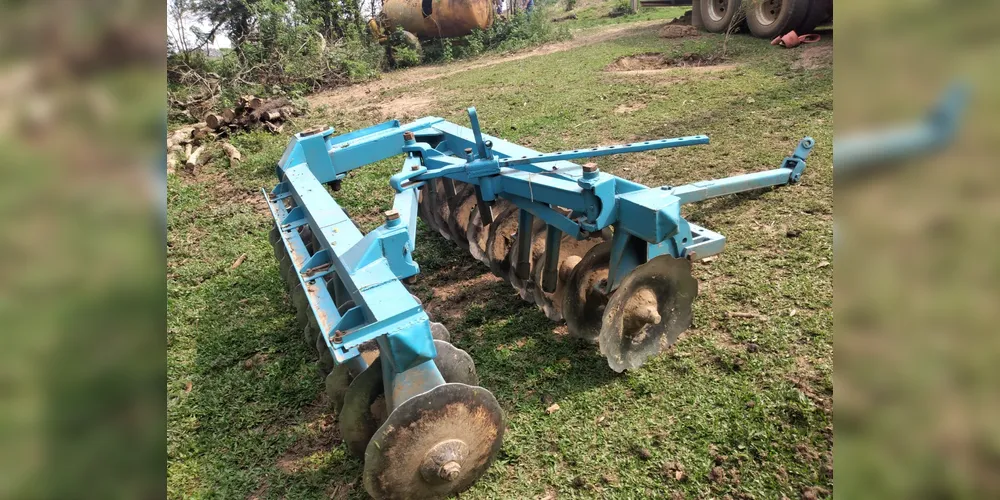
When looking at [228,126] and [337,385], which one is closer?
[337,385]

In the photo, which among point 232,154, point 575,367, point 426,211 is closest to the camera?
point 575,367

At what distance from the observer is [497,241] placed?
14.1 ft

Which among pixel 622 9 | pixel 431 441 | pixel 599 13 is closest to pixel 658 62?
pixel 622 9

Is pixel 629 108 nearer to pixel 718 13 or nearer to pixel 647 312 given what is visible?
pixel 647 312

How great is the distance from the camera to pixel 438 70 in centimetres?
1466

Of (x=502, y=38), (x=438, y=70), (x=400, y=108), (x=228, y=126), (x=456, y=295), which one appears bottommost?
(x=456, y=295)

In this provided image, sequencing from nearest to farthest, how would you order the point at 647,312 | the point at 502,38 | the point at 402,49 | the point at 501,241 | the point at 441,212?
the point at 647,312
the point at 501,241
the point at 441,212
the point at 402,49
the point at 502,38

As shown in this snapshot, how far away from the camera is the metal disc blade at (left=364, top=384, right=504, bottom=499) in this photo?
2.31 metres

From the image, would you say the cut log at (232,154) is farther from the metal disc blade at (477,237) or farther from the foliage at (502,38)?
the foliage at (502,38)

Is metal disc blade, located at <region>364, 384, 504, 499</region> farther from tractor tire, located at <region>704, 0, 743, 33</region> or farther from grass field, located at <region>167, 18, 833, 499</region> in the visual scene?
tractor tire, located at <region>704, 0, 743, 33</region>

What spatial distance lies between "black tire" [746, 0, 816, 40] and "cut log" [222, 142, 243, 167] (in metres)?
9.40

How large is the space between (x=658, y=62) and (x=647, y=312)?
9177mm
